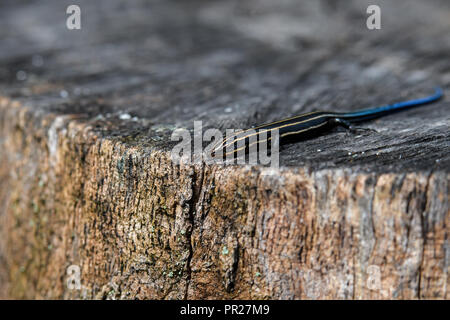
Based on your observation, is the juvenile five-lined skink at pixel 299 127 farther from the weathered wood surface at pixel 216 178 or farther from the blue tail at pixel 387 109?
the weathered wood surface at pixel 216 178

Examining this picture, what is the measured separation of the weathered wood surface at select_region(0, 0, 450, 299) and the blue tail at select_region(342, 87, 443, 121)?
0.29ft

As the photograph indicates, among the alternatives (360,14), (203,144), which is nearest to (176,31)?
(360,14)

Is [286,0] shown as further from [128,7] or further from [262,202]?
[262,202]

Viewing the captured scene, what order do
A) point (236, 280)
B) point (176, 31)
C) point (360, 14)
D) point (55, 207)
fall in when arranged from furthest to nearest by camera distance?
point (360, 14) → point (176, 31) → point (55, 207) → point (236, 280)

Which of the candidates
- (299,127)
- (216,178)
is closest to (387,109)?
Result: (299,127)

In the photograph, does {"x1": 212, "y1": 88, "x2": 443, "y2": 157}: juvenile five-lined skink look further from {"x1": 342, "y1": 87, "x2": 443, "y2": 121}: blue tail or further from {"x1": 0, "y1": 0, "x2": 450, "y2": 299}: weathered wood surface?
{"x1": 0, "y1": 0, "x2": 450, "y2": 299}: weathered wood surface

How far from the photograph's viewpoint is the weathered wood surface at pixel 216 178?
6.17ft

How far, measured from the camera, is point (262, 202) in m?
1.98

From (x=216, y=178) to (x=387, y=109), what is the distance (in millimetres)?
1480

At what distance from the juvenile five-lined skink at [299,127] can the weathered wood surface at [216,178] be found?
108 mm

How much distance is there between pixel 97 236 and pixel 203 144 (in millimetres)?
731

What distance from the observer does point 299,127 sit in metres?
2.46

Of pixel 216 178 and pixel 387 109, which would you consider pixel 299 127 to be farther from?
pixel 387 109

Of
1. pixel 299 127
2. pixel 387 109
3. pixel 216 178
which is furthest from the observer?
pixel 387 109
